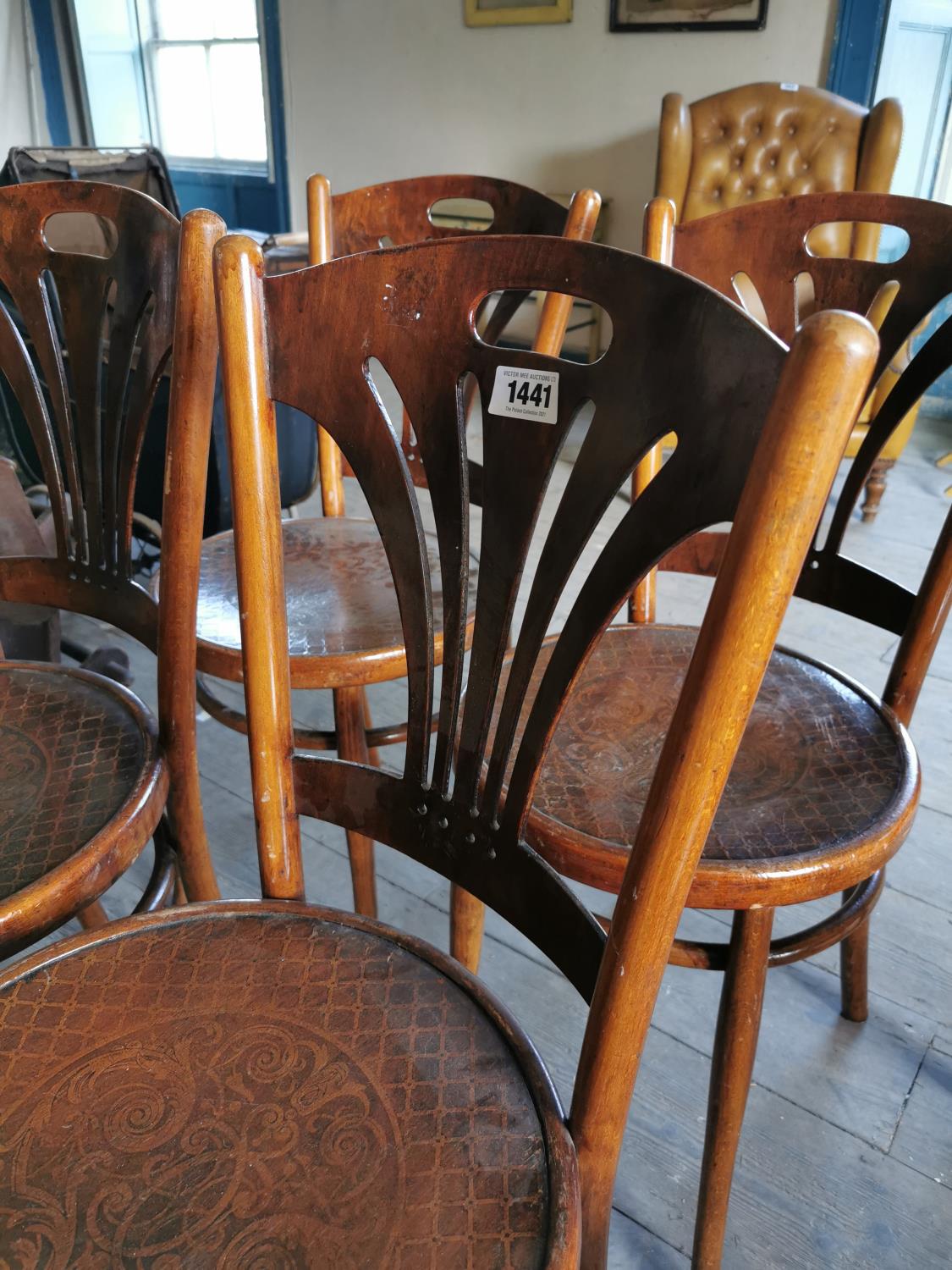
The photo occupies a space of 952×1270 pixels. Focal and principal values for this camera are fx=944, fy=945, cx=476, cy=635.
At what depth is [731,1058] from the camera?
82cm

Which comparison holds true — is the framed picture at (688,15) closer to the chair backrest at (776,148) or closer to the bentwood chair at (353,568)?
the chair backrest at (776,148)

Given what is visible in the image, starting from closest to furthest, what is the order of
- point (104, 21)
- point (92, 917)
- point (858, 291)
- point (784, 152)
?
point (858, 291)
point (92, 917)
point (784, 152)
point (104, 21)

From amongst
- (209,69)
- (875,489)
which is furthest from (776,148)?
(209,69)

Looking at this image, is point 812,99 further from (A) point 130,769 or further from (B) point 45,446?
(A) point 130,769

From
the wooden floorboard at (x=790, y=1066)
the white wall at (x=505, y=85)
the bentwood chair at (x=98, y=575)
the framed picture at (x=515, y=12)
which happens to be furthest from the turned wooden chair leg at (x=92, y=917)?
the framed picture at (x=515, y=12)

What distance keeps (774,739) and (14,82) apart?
21.6 ft

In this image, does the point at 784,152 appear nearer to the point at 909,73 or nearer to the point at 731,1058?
the point at 909,73

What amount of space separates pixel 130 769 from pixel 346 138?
482cm

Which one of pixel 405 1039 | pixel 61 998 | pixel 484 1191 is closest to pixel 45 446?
pixel 61 998

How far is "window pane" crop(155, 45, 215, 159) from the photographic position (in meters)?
5.48

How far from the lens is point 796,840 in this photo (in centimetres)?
74

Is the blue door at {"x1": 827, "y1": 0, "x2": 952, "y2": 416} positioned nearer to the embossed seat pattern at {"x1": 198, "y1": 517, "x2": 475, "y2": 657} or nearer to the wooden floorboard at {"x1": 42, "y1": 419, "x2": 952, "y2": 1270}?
the wooden floorboard at {"x1": 42, "y1": 419, "x2": 952, "y2": 1270}

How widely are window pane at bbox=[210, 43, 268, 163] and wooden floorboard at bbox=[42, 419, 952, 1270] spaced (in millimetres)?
4758

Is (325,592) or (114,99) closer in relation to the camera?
(325,592)
